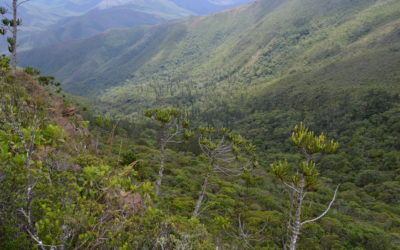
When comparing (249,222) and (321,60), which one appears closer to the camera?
(249,222)

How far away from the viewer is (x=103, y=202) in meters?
6.70

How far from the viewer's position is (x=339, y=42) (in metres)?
188

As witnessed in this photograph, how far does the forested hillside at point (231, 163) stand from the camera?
5.87 m

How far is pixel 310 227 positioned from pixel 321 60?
18039 centimetres

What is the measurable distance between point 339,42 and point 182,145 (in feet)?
552

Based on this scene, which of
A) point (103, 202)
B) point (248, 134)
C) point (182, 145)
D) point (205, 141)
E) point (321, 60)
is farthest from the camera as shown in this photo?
point (321, 60)

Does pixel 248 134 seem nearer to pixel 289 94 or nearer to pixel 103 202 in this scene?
pixel 289 94

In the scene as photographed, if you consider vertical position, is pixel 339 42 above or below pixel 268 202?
above

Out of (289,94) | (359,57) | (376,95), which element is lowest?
(289,94)

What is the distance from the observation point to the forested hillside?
587cm

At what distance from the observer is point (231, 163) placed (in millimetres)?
77000

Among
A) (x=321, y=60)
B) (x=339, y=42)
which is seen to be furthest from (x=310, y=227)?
(x=339, y=42)

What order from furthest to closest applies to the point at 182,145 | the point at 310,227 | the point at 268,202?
the point at 182,145, the point at 268,202, the point at 310,227

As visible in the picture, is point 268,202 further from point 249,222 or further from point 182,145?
point 182,145
